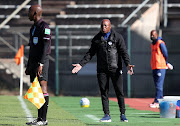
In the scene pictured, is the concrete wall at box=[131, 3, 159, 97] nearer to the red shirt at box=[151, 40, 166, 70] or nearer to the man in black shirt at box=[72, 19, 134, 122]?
the red shirt at box=[151, 40, 166, 70]

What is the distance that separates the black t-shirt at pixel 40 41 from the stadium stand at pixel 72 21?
11.9 metres

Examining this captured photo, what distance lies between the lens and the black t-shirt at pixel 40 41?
8.27 m

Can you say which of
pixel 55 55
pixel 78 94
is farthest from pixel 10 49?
pixel 78 94

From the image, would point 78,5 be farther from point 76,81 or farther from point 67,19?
point 76,81

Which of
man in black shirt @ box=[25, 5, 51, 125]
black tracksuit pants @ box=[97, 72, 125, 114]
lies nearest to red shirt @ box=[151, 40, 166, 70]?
black tracksuit pants @ box=[97, 72, 125, 114]

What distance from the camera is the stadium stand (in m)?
20.6

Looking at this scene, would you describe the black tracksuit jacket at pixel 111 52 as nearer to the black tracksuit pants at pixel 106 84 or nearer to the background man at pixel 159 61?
the black tracksuit pants at pixel 106 84

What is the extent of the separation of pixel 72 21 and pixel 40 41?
15433 millimetres

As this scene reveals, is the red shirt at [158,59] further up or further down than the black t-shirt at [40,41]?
further down

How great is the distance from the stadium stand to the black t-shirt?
1194 cm

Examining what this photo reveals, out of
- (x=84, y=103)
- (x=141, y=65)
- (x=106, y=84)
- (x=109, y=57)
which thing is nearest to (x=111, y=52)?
(x=109, y=57)

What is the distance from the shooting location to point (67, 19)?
77.8ft

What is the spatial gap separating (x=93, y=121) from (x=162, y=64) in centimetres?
453

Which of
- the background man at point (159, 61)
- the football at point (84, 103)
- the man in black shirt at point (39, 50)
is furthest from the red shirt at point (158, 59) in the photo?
the man in black shirt at point (39, 50)
